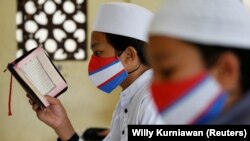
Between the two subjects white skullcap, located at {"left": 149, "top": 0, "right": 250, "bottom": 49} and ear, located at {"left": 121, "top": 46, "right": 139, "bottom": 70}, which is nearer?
white skullcap, located at {"left": 149, "top": 0, "right": 250, "bottom": 49}

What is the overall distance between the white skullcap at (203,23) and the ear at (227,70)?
20 millimetres

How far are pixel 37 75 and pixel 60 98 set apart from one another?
7.55 feet

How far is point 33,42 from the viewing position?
3793mm

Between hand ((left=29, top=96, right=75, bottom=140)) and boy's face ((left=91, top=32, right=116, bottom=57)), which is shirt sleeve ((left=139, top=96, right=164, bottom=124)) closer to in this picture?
boy's face ((left=91, top=32, right=116, bottom=57))

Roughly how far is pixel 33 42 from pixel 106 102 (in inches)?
39.2

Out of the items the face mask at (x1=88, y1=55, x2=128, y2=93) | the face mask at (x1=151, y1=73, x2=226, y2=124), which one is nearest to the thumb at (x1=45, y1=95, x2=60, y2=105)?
the face mask at (x1=88, y1=55, x2=128, y2=93)

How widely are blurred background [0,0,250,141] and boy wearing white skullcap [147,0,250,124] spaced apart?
3.21 metres

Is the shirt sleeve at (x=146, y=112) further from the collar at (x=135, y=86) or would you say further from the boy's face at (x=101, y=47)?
the boy's face at (x=101, y=47)

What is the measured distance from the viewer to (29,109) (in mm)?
3861

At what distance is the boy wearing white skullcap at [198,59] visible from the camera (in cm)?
52

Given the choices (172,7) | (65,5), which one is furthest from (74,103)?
(172,7)

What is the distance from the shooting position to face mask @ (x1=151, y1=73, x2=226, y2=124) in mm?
532

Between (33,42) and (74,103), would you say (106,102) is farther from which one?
(33,42)

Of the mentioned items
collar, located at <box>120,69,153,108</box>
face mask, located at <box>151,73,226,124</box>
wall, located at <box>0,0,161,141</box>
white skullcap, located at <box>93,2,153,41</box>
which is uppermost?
white skullcap, located at <box>93,2,153,41</box>
